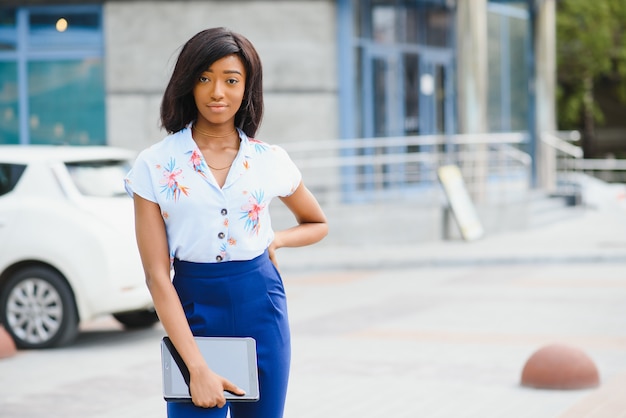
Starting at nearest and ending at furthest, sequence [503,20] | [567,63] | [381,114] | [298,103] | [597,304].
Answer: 1. [597,304]
2. [298,103]
3. [381,114]
4. [503,20]
5. [567,63]

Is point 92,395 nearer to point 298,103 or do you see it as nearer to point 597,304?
point 597,304

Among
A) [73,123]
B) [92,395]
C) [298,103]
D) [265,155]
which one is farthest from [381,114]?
[265,155]

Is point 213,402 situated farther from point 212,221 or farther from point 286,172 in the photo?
point 286,172

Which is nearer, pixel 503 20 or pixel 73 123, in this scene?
pixel 73 123

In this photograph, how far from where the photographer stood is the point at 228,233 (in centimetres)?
356

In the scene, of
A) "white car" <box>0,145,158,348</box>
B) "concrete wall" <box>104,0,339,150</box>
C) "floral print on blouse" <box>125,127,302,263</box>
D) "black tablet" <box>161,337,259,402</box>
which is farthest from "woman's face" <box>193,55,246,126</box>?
"concrete wall" <box>104,0,339,150</box>

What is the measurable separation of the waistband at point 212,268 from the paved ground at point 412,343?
364cm

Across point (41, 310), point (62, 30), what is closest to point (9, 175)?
point (41, 310)

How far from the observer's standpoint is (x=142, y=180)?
3.54 m

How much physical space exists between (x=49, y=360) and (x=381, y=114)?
1397 centimetres

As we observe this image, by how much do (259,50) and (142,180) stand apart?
1711 centimetres

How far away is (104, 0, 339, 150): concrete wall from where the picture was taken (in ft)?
67.2

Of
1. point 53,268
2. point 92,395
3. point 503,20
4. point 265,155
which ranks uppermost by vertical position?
point 503,20

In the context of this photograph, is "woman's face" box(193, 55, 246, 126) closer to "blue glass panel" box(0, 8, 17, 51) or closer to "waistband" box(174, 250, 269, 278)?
"waistband" box(174, 250, 269, 278)
